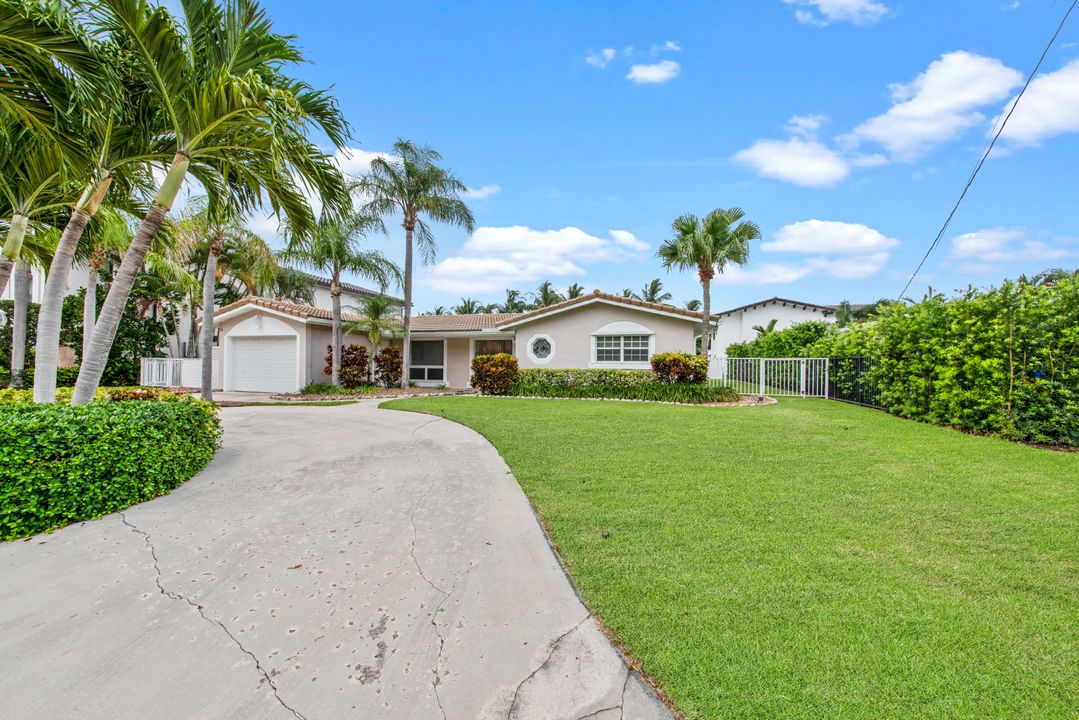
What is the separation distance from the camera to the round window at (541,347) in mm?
16891

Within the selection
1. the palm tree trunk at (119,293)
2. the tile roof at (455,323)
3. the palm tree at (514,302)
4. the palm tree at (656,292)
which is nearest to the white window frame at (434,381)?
the tile roof at (455,323)

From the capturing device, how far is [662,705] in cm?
204

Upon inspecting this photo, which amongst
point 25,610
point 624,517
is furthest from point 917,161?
point 25,610

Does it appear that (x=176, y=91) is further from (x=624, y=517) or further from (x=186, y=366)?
(x=186, y=366)

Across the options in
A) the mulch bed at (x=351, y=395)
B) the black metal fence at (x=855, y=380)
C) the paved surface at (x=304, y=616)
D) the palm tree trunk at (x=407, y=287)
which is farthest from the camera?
the palm tree trunk at (x=407, y=287)

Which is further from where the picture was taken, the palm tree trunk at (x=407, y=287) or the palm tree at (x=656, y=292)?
the palm tree at (x=656, y=292)

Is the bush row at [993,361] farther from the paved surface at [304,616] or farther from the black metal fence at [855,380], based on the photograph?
the paved surface at [304,616]

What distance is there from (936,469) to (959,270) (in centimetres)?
1563

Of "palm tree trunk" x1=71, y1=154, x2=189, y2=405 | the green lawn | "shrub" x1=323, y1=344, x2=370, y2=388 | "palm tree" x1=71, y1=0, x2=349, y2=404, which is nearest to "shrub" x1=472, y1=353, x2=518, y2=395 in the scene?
"shrub" x1=323, y1=344, x2=370, y2=388

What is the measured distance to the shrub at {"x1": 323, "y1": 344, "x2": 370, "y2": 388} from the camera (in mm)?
17750

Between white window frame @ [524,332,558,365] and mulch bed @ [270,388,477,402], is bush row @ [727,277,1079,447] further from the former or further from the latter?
mulch bed @ [270,388,477,402]

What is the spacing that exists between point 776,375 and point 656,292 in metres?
27.9

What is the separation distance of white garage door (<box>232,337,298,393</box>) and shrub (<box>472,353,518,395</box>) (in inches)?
308

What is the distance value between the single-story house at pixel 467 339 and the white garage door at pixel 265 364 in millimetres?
40
